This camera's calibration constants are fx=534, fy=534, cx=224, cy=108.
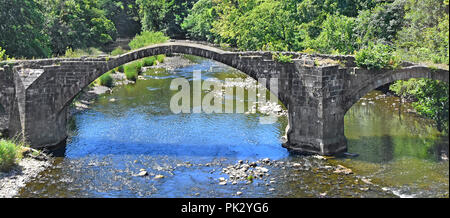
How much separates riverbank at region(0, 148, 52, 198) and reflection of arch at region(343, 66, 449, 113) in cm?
1776

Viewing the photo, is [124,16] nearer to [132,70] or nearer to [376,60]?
[132,70]

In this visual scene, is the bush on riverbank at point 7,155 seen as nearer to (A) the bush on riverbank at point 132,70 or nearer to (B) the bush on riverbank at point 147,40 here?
(A) the bush on riverbank at point 132,70

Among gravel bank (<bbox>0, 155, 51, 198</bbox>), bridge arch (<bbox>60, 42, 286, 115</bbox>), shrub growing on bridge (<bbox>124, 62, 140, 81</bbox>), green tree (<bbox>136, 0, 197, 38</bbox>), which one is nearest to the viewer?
gravel bank (<bbox>0, 155, 51, 198</bbox>)

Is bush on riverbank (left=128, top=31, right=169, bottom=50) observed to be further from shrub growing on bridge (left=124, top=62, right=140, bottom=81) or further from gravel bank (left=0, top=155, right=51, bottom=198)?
gravel bank (left=0, top=155, right=51, bottom=198)

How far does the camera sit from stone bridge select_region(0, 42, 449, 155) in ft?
101

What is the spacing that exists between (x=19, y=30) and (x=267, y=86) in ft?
64.6

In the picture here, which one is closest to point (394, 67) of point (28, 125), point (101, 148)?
point (101, 148)

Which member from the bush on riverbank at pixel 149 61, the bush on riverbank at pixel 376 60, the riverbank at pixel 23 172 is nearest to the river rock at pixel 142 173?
Answer: the riverbank at pixel 23 172

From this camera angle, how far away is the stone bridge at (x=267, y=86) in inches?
1206

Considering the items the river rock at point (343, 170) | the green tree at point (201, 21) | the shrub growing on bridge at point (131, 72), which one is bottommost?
the river rock at point (343, 170)

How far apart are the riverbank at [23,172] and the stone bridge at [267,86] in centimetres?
177

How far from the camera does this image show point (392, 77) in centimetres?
3006

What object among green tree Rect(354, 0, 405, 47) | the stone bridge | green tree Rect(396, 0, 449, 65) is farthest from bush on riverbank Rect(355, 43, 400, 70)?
green tree Rect(354, 0, 405, 47)

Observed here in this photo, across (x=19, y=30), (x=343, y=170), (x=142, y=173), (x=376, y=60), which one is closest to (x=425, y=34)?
(x=376, y=60)
